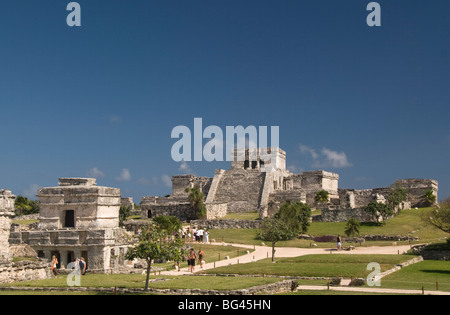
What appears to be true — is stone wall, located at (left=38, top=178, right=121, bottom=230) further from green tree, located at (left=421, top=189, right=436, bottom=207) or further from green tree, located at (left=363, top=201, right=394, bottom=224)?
green tree, located at (left=421, top=189, right=436, bottom=207)

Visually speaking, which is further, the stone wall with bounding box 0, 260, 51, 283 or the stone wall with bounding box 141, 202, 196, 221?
the stone wall with bounding box 141, 202, 196, 221

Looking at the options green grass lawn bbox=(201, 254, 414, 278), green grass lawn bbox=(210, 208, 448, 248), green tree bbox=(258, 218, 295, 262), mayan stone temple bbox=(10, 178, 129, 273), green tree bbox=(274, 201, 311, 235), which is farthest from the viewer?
green tree bbox=(274, 201, 311, 235)

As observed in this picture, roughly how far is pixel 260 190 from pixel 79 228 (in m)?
34.9

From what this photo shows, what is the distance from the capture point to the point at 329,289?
20.4 m

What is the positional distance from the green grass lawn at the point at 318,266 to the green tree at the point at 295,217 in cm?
1101

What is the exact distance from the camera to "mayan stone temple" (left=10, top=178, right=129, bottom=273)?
27.4 m

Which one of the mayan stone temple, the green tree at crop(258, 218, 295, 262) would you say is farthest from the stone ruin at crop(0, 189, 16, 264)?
the green tree at crop(258, 218, 295, 262)

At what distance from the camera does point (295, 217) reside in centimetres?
4250

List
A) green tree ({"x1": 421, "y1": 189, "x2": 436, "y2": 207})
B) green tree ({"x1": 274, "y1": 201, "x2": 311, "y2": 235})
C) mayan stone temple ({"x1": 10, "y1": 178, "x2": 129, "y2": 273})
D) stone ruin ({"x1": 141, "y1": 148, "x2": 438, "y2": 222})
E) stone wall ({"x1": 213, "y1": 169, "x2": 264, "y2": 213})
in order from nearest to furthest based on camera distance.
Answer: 1. mayan stone temple ({"x1": 10, "y1": 178, "x2": 129, "y2": 273})
2. green tree ({"x1": 274, "y1": 201, "x2": 311, "y2": 235})
3. stone ruin ({"x1": 141, "y1": 148, "x2": 438, "y2": 222})
4. green tree ({"x1": 421, "y1": 189, "x2": 436, "y2": 207})
5. stone wall ({"x1": 213, "y1": 169, "x2": 264, "y2": 213})

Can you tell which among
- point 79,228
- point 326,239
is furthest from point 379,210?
point 79,228

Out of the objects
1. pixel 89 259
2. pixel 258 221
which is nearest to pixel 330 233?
pixel 258 221

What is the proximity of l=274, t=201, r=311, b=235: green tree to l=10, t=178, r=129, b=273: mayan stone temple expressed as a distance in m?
15.5

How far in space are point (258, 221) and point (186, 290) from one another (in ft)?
94.5

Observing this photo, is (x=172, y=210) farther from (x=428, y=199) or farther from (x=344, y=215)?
(x=428, y=199)
